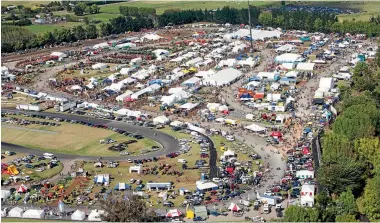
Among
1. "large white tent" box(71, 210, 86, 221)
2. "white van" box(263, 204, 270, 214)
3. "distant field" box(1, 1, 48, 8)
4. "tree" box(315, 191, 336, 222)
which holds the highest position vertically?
"distant field" box(1, 1, 48, 8)

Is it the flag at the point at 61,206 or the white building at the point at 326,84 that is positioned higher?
the white building at the point at 326,84

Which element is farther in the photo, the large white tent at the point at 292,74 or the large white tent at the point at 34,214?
the large white tent at the point at 292,74

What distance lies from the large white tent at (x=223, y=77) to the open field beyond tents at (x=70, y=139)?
44.0 ft

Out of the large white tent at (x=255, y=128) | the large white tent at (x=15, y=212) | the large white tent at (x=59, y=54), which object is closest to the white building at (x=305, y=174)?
the large white tent at (x=255, y=128)

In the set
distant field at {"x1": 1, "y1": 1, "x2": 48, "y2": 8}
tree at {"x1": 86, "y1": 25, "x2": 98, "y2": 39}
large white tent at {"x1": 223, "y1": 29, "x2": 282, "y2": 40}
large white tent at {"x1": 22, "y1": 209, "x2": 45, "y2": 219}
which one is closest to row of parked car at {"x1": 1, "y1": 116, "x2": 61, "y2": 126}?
large white tent at {"x1": 22, "y1": 209, "x2": 45, "y2": 219}

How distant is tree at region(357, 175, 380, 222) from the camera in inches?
1022

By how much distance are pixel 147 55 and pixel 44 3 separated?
4033cm

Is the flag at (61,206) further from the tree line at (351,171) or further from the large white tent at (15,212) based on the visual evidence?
the tree line at (351,171)

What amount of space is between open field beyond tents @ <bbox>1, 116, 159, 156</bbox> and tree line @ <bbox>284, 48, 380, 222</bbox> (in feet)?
37.4

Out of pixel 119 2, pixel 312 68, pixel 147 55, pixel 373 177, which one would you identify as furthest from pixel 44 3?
pixel 373 177

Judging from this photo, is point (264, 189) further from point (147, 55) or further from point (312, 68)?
point (147, 55)

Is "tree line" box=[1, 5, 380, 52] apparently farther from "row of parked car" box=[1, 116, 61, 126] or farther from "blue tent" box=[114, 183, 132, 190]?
"blue tent" box=[114, 183, 132, 190]

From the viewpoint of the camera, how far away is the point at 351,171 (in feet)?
92.6

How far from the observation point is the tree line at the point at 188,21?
6869 cm
